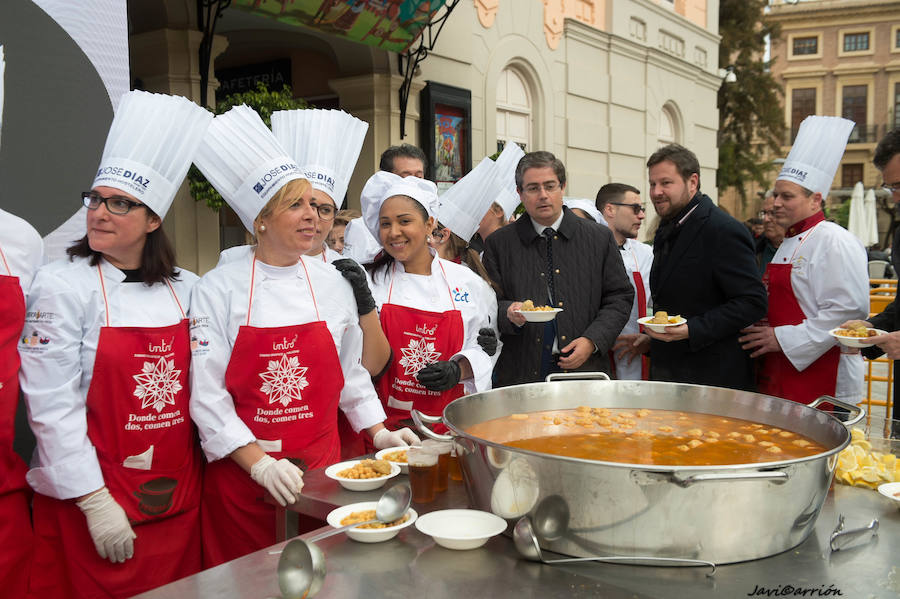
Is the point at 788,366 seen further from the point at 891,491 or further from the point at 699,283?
the point at 891,491

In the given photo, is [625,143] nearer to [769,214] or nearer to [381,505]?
[769,214]

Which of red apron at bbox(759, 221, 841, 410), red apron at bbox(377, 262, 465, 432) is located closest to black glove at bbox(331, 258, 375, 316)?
red apron at bbox(377, 262, 465, 432)

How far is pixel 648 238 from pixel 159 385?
12.0 m

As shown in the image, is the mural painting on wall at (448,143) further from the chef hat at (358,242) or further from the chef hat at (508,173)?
the chef hat at (358,242)

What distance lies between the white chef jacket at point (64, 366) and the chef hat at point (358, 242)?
1.79 m

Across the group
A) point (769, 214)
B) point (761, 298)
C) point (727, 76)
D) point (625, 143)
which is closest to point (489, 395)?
point (761, 298)

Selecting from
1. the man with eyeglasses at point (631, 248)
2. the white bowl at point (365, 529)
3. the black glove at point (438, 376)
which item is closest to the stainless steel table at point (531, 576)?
the white bowl at point (365, 529)

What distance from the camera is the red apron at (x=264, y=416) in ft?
7.02

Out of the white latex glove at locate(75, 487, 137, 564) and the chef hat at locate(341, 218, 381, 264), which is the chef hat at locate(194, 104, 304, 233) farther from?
the chef hat at locate(341, 218, 381, 264)

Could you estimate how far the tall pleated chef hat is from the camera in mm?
2111

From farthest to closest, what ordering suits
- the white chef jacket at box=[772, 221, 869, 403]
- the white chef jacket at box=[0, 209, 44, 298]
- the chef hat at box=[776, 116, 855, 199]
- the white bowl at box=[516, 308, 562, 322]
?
the chef hat at box=[776, 116, 855, 199] → the white chef jacket at box=[772, 221, 869, 403] → the white bowl at box=[516, 308, 562, 322] → the white chef jacket at box=[0, 209, 44, 298]

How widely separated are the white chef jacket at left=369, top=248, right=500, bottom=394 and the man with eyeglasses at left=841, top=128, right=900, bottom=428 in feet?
4.93

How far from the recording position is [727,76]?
16.9 m

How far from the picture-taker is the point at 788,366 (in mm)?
3480
